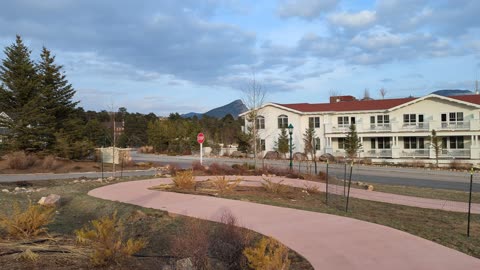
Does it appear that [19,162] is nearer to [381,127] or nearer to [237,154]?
[237,154]

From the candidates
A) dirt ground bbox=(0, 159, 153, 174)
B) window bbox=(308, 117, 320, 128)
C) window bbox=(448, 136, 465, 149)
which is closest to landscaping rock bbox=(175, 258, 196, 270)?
dirt ground bbox=(0, 159, 153, 174)

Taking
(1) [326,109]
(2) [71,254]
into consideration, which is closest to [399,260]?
(2) [71,254]

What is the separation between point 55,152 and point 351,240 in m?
29.1

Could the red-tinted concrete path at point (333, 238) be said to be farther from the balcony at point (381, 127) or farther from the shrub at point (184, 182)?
the balcony at point (381, 127)

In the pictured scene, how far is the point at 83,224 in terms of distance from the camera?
33.0 feet

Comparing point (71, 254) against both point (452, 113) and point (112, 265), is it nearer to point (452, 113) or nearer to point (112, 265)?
point (112, 265)

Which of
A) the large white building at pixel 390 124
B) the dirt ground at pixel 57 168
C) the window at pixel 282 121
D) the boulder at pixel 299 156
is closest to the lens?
the dirt ground at pixel 57 168

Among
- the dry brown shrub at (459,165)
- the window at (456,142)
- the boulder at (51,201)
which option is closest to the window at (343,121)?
the window at (456,142)

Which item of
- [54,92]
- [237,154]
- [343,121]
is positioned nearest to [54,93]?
[54,92]

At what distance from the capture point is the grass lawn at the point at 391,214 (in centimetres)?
811

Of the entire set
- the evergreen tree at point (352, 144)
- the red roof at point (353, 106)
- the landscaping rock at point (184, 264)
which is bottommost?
the landscaping rock at point (184, 264)

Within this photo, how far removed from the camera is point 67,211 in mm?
12039

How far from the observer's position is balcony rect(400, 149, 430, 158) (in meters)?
42.7

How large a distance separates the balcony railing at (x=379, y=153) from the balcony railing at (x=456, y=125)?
577cm
